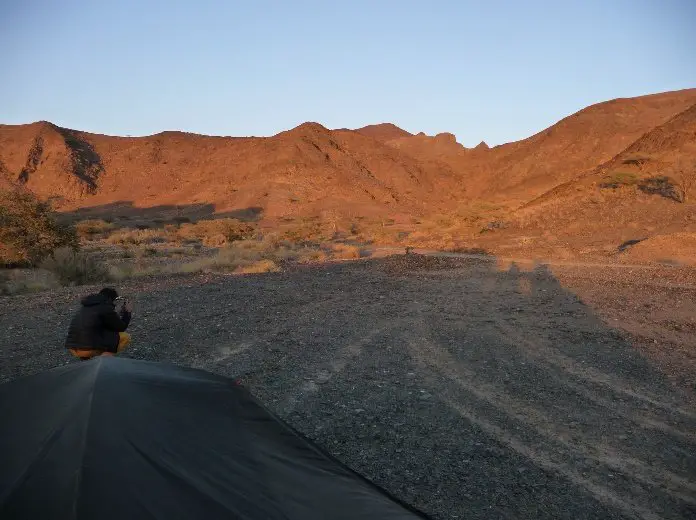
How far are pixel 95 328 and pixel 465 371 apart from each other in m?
5.14

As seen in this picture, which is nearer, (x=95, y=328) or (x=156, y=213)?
(x=95, y=328)

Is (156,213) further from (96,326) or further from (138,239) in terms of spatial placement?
(96,326)

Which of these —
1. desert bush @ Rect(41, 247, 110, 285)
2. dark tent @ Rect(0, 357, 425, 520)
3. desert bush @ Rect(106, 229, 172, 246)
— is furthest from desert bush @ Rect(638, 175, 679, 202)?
dark tent @ Rect(0, 357, 425, 520)

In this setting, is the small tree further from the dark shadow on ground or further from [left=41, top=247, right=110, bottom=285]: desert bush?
the dark shadow on ground

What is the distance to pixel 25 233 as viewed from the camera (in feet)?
67.8

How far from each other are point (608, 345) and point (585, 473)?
5.09 metres

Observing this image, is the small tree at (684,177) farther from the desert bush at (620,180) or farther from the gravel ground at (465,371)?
A: the gravel ground at (465,371)

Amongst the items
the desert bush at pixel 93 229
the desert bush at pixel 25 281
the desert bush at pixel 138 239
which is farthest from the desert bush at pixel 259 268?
the desert bush at pixel 93 229

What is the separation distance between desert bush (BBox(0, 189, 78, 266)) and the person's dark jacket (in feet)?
51.9

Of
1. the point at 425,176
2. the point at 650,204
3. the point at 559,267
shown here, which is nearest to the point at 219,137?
the point at 425,176

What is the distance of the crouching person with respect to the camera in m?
6.60

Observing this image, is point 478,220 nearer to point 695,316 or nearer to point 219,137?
point 695,316

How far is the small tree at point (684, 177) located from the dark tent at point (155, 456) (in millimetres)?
33726

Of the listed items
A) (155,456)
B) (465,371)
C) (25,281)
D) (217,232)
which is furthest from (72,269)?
(217,232)
